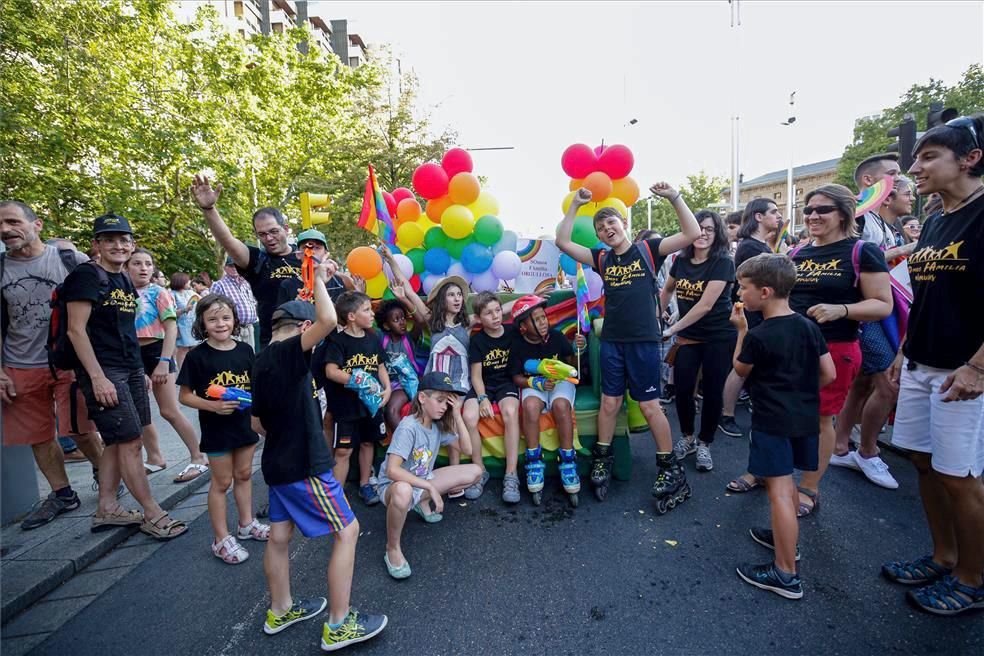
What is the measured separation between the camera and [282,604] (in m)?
2.25

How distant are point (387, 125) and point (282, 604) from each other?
14672mm

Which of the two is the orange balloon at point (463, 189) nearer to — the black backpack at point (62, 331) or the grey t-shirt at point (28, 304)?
the black backpack at point (62, 331)

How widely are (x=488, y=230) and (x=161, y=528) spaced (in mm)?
3477

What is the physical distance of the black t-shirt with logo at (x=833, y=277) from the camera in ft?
9.05

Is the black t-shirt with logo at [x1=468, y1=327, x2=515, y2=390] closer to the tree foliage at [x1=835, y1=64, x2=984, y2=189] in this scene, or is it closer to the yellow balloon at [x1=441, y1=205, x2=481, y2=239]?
the yellow balloon at [x1=441, y1=205, x2=481, y2=239]

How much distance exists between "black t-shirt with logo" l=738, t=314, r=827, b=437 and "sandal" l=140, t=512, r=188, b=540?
3742mm

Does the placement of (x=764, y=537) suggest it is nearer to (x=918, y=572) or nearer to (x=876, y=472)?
(x=918, y=572)

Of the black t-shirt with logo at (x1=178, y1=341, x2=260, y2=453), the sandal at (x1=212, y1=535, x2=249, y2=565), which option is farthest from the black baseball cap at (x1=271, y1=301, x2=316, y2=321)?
the sandal at (x1=212, y1=535, x2=249, y2=565)

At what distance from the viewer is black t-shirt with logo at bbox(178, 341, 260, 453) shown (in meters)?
2.74

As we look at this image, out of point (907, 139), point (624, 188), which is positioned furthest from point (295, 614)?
point (907, 139)

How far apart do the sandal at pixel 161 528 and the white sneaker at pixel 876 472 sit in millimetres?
4950

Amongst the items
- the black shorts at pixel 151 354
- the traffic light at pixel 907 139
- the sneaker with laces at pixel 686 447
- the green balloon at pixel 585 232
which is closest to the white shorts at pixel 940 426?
the sneaker with laces at pixel 686 447

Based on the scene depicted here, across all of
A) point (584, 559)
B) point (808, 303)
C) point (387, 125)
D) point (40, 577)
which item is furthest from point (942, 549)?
point (387, 125)

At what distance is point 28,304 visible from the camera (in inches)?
128
